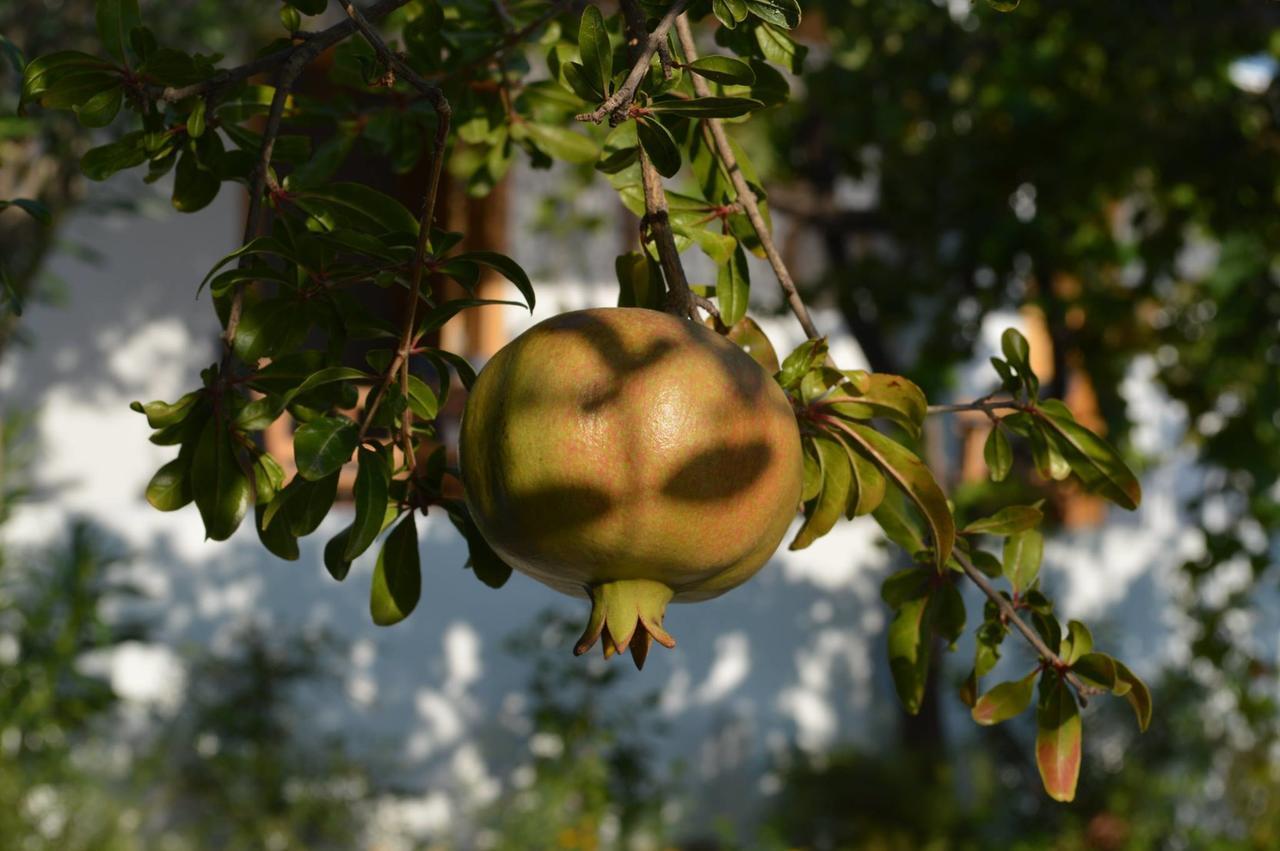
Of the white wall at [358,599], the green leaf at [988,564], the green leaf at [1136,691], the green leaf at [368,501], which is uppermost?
the green leaf at [368,501]

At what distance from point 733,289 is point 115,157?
479mm

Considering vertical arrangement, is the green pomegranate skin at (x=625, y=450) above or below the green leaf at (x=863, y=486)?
above

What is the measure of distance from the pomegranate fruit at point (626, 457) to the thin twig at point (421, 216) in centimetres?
9

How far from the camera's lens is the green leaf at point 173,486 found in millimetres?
974

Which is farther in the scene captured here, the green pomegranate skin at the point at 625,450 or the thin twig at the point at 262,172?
the thin twig at the point at 262,172

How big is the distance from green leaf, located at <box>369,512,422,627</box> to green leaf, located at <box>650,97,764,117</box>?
34 cm

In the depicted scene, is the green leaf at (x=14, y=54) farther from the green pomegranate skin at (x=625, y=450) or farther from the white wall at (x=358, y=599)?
the white wall at (x=358, y=599)

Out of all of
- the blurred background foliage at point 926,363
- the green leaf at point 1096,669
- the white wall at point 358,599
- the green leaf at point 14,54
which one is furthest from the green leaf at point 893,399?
the white wall at point 358,599

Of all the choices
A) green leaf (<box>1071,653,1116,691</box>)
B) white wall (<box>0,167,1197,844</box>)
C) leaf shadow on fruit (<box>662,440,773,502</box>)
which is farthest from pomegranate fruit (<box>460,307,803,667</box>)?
white wall (<box>0,167,1197,844</box>)

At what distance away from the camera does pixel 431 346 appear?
100cm

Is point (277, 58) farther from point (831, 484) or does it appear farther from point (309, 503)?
point (831, 484)

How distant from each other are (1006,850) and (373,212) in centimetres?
501

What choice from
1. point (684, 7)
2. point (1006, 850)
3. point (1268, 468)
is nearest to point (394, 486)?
point (684, 7)

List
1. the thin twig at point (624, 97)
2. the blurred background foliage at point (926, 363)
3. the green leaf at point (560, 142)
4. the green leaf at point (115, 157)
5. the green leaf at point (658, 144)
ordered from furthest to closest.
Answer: the blurred background foliage at point (926, 363) < the green leaf at point (560, 142) < the green leaf at point (115, 157) < the green leaf at point (658, 144) < the thin twig at point (624, 97)
